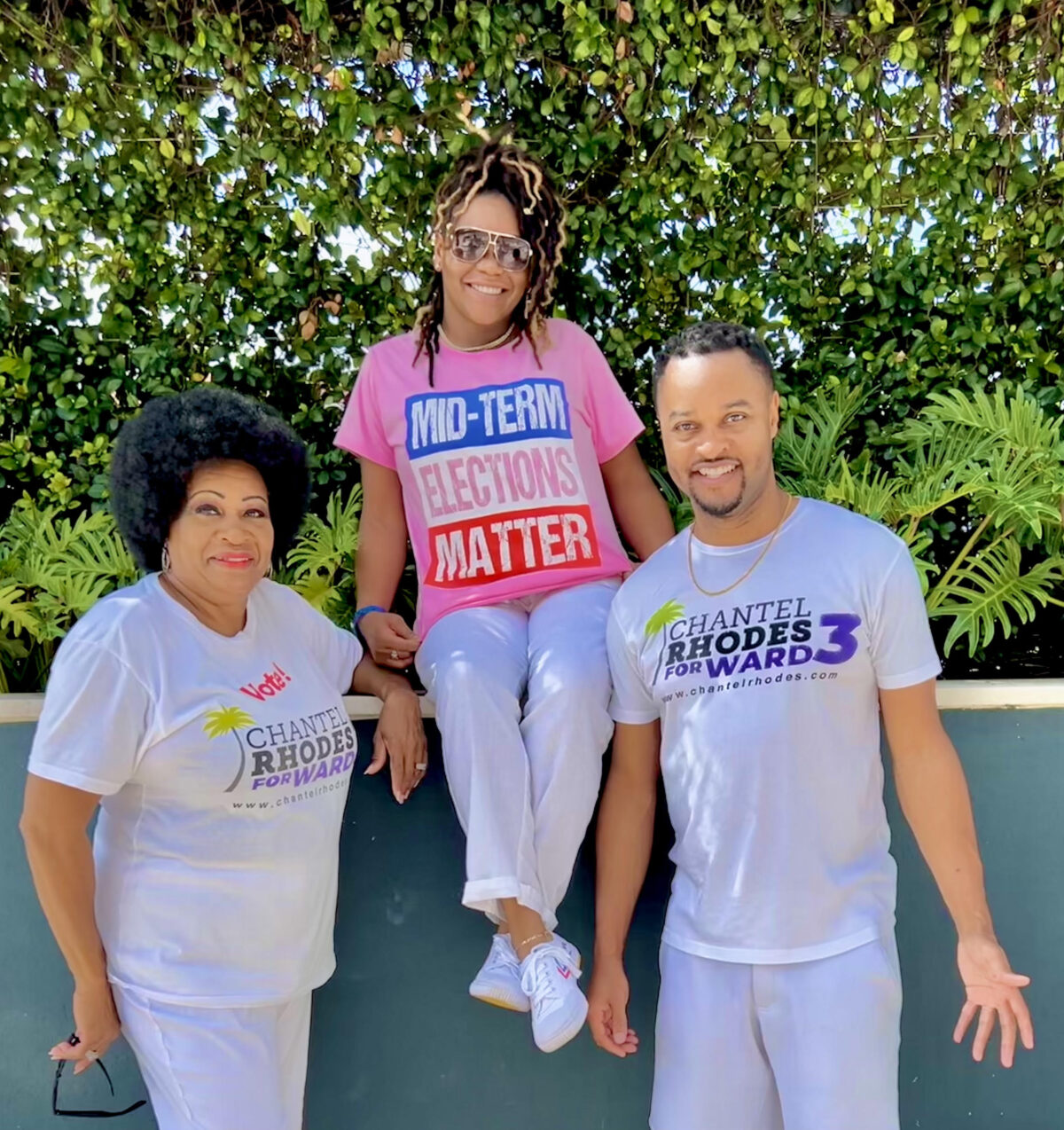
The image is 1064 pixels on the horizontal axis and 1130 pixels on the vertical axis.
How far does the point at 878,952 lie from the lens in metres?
2.28

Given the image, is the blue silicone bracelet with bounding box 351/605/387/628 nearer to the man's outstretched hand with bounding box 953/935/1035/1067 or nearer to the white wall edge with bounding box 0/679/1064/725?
the white wall edge with bounding box 0/679/1064/725

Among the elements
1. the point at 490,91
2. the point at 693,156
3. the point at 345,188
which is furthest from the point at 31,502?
the point at 693,156

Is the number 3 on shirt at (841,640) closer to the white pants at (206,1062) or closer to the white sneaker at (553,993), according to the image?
the white sneaker at (553,993)

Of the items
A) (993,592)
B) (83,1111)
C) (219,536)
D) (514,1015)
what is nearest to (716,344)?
(219,536)

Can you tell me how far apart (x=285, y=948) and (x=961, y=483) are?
235 centimetres

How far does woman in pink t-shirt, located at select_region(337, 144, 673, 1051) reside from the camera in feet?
8.03

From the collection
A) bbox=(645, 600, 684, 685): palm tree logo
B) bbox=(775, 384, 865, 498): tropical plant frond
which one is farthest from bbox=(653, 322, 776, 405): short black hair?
bbox=(775, 384, 865, 498): tropical plant frond

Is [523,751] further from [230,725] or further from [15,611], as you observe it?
[15,611]

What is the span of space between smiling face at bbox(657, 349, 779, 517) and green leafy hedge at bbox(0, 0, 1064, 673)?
160cm

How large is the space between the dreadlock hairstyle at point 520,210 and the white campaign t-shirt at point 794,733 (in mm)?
963

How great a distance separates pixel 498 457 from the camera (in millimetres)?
2848

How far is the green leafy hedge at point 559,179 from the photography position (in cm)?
378

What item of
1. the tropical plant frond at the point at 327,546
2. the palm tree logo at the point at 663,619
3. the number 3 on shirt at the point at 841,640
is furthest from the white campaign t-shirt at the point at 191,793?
the tropical plant frond at the point at 327,546

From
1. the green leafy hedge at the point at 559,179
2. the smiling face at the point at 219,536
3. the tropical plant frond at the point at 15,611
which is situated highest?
the green leafy hedge at the point at 559,179
